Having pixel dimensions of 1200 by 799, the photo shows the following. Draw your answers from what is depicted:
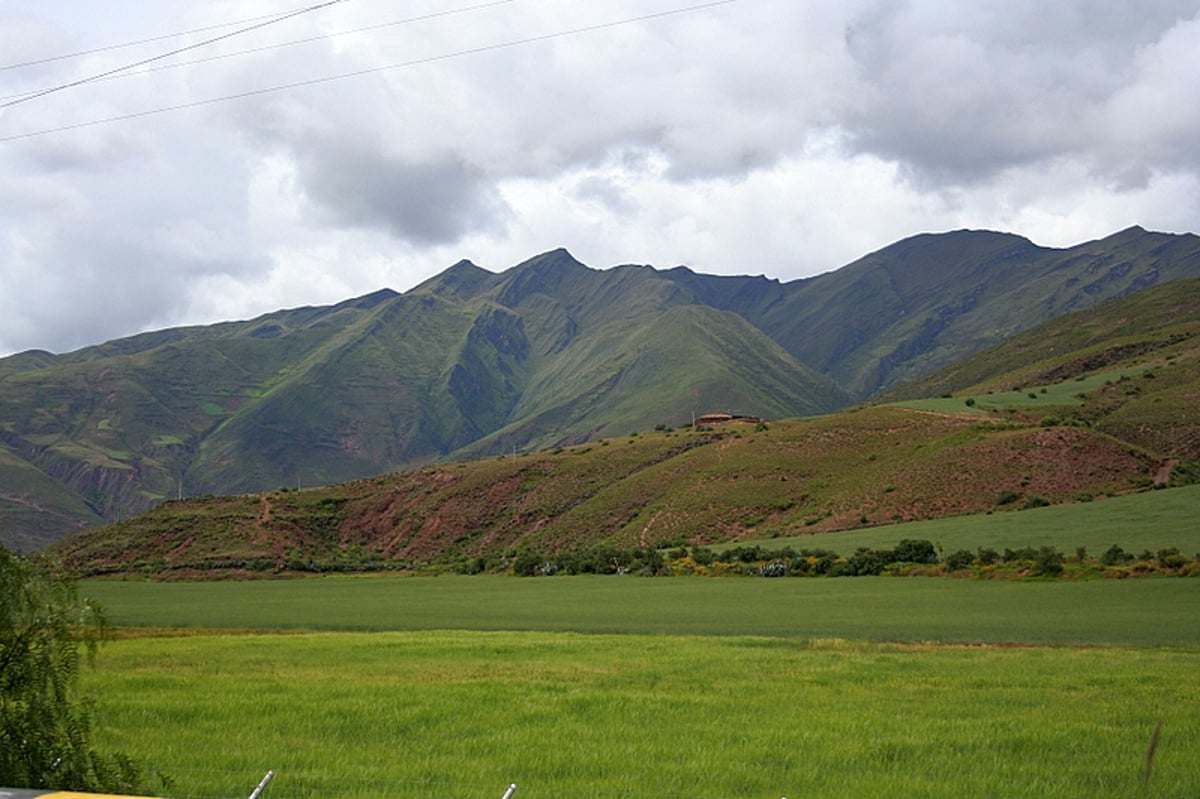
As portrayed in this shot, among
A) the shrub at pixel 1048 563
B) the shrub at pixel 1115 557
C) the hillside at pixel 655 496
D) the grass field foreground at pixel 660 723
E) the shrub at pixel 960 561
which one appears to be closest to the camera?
the grass field foreground at pixel 660 723

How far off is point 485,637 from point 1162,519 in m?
62.2

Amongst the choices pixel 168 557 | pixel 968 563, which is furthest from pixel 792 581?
pixel 168 557

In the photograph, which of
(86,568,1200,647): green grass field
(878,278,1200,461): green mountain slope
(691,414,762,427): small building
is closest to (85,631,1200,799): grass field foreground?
(86,568,1200,647): green grass field

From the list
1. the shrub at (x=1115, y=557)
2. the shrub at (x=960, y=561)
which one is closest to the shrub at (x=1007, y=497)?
the shrub at (x=960, y=561)

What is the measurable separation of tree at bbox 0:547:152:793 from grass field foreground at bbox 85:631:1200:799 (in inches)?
57.3

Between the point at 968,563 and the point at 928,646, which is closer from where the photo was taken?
the point at 928,646

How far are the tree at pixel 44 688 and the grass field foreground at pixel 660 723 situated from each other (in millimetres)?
1454

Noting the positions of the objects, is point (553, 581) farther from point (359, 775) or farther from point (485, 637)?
point (359, 775)

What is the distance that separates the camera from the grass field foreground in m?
14.2

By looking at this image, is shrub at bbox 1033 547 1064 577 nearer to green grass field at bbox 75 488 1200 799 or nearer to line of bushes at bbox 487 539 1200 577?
line of bushes at bbox 487 539 1200 577

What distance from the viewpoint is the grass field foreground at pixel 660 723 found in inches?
560

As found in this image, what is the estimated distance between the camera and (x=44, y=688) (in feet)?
42.7

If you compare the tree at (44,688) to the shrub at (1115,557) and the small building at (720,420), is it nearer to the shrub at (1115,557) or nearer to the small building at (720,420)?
the shrub at (1115,557)

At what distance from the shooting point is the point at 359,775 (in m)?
14.6
